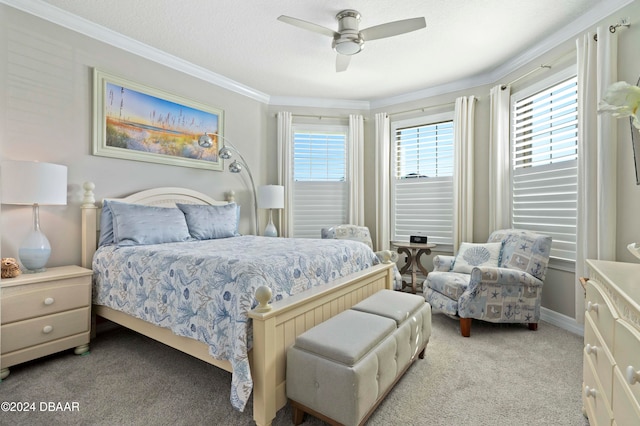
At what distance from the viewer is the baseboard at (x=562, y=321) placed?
115 inches

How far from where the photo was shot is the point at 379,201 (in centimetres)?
490

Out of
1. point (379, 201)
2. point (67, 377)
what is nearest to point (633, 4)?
point (379, 201)

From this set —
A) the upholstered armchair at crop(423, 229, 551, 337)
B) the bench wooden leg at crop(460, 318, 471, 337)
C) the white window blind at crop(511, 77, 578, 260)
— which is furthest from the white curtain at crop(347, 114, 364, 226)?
the bench wooden leg at crop(460, 318, 471, 337)

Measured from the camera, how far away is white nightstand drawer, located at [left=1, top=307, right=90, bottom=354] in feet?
7.01

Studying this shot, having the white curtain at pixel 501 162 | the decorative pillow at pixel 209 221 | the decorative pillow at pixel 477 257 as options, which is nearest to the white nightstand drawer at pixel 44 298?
the decorative pillow at pixel 209 221

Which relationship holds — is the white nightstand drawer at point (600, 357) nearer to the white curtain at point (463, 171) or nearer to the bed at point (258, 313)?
the bed at point (258, 313)

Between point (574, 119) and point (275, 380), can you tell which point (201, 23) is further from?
point (574, 119)

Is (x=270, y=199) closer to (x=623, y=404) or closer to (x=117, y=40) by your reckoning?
(x=117, y=40)

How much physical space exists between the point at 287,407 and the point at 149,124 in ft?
10.3

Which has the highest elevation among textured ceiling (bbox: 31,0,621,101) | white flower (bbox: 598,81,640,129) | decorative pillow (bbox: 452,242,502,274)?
textured ceiling (bbox: 31,0,621,101)

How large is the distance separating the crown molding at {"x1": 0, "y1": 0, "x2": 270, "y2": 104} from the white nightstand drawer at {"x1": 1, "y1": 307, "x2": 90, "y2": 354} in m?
2.50

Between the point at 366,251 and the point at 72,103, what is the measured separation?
9.90 feet

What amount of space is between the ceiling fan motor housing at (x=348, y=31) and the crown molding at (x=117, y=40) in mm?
2002

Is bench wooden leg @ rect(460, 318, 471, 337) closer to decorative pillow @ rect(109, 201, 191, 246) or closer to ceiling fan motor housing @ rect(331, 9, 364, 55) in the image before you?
ceiling fan motor housing @ rect(331, 9, 364, 55)
